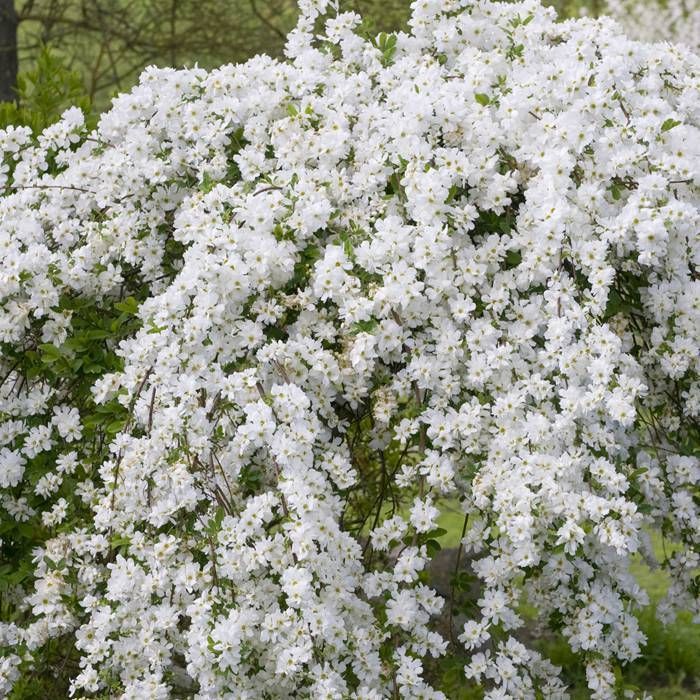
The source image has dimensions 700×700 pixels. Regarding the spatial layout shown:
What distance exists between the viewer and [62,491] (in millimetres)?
2951

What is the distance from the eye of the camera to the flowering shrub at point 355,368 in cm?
247

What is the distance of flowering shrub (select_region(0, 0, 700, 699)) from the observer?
2467mm

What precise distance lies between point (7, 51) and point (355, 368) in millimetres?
4796

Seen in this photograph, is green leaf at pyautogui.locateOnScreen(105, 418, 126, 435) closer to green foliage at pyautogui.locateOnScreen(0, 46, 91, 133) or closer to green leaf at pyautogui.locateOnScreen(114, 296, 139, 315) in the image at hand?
green leaf at pyautogui.locateOnScreen(114, 296, 139, 315)

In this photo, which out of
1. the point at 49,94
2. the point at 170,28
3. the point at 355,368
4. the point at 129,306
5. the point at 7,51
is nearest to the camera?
the point at 355,368

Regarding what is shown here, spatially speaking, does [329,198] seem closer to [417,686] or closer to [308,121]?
[308,121]

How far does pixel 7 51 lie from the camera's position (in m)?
6.61

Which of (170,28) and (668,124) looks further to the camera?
(170,28)

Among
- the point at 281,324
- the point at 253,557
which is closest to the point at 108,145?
the point at 281,324

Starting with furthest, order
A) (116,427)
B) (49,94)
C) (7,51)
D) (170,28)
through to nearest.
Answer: (170,28) < (7,51) < (49,94) < (116,427)

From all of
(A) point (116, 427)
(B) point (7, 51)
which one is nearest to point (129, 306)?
(A) point (116, 427)

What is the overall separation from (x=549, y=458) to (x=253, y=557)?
2.22 feet

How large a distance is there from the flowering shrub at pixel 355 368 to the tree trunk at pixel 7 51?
3.76 meters

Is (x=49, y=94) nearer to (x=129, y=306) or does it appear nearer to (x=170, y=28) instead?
(x=129, y=306)
